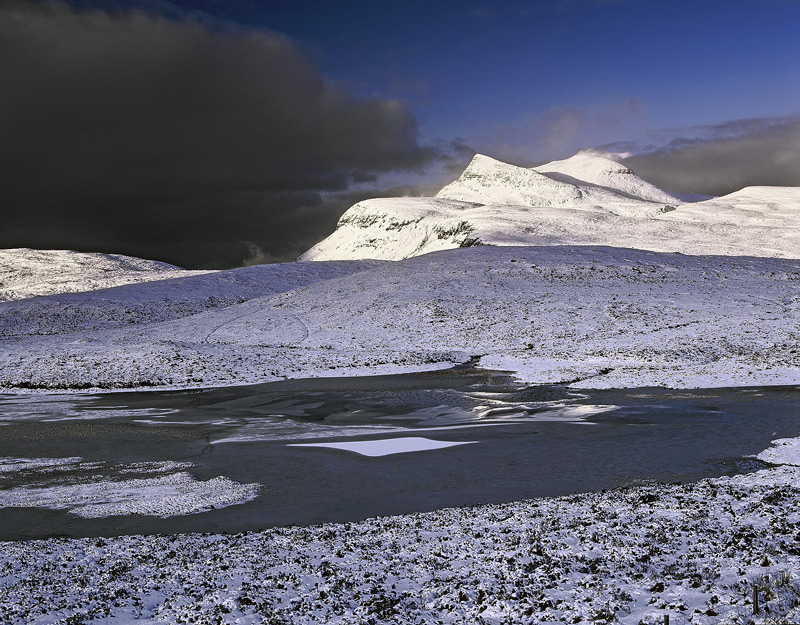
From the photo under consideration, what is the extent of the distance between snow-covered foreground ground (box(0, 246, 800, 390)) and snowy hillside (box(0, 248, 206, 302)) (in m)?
21.6

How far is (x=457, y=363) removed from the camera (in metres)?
46.9

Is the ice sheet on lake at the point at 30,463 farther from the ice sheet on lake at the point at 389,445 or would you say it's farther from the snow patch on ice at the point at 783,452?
the snow patch on ice at the point at 783,452

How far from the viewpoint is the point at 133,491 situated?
1673cm

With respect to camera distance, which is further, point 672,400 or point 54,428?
point 672,400

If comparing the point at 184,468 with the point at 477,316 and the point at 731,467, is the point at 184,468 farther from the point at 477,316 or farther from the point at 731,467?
the point at 477,316

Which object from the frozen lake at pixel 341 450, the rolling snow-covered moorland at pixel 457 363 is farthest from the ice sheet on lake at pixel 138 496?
the rolling snow-covered moorland at pixel 457 363

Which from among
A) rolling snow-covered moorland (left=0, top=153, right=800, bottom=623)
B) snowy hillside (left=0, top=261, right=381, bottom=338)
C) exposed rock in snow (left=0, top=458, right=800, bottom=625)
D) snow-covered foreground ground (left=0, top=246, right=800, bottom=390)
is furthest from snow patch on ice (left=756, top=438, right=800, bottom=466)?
snowy hillside (left=0, top=261, right=381, bottom=338)

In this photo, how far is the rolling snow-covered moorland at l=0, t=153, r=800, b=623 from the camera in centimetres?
899

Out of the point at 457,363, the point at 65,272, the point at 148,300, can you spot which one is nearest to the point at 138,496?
the point at 457,363

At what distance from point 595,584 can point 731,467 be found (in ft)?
34.5

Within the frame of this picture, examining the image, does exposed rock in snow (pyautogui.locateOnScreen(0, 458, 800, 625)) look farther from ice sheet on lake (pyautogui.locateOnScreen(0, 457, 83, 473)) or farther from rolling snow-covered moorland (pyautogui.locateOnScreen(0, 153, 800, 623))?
ice sheet on lake (pyautogui.locateOnScreen(0, 457, 83, 473))

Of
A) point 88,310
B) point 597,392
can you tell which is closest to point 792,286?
point 597,392

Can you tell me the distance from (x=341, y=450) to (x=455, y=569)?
459 inches

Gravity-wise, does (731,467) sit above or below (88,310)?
below
